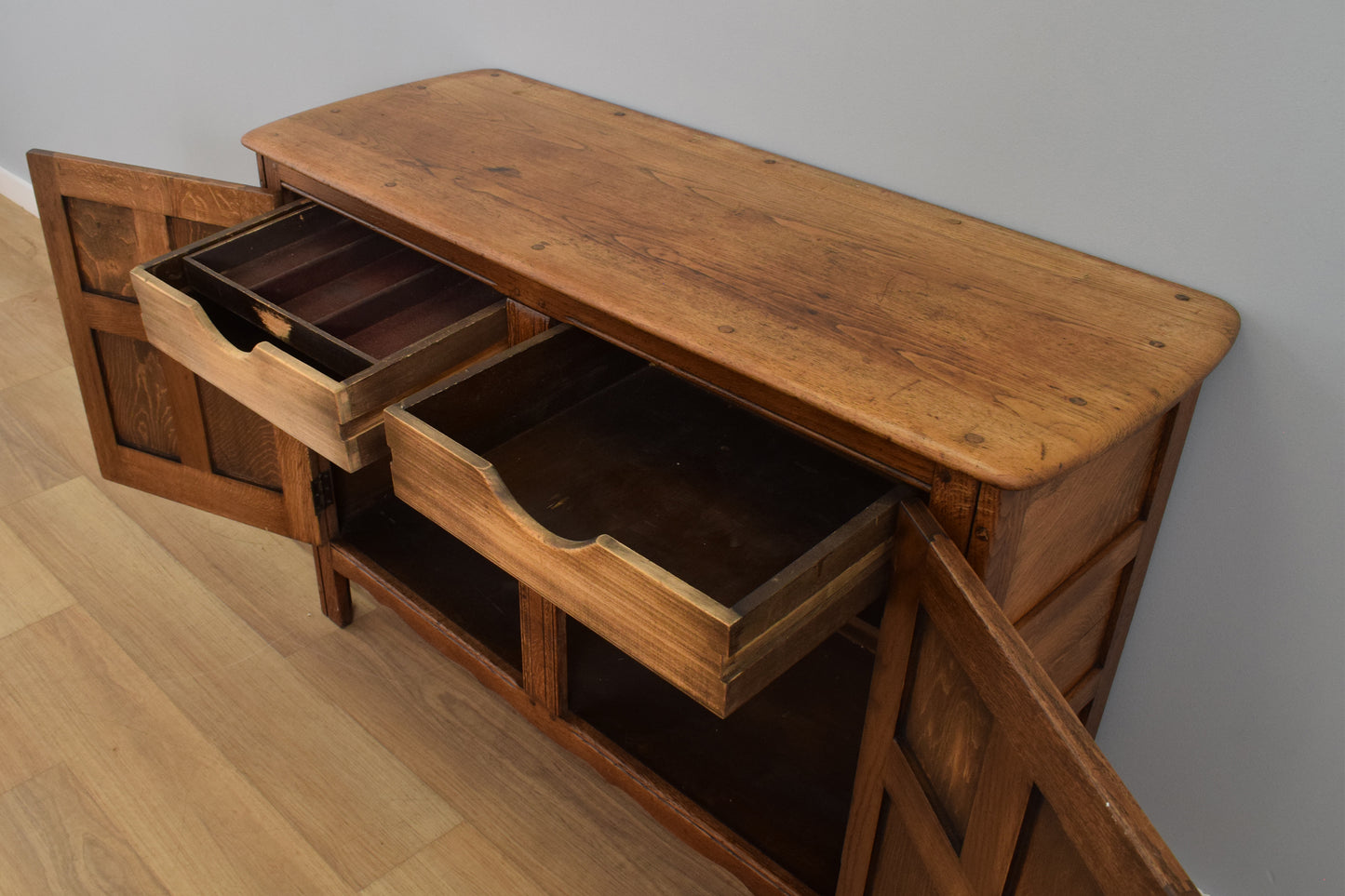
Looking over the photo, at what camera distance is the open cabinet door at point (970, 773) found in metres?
0.72

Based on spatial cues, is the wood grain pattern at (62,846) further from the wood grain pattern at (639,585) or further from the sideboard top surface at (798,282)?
the sideboard top surface at (798,282)

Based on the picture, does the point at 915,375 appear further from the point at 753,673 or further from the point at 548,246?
Answer: the point at 548,246

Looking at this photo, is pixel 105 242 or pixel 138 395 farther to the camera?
pixel 138 395

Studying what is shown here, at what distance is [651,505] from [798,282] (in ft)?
0.90

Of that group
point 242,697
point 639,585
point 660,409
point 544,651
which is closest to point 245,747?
point 242,697

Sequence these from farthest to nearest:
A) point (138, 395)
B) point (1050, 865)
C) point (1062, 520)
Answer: point (138, 395), point (1062, 520), point (1050, 865)

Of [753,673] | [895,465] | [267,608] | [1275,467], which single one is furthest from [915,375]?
[267,608]

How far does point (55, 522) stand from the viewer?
2062 millimetres

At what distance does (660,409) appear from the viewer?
4.45 ft

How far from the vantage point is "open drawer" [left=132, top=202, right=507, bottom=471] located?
1.23 metres

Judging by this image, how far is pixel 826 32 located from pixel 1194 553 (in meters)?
0.71

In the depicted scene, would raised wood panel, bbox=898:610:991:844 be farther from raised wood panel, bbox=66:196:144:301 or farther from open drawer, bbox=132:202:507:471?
raised wood panel, bbox=66:196:144:301

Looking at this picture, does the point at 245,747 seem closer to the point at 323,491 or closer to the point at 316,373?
the point at 323,491

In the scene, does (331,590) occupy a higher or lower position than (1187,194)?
lower
